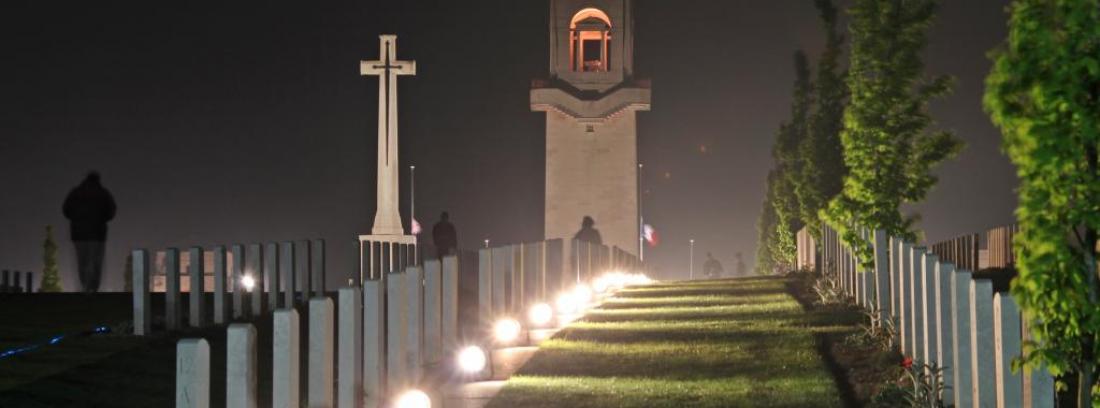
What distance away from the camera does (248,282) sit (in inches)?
825

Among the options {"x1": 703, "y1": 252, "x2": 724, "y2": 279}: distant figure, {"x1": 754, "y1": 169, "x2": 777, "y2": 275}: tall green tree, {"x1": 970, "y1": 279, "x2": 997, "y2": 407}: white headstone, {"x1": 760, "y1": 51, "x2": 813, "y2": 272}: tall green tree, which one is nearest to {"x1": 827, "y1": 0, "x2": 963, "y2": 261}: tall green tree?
{"x1": 970, "y1": 279, "x2": 997, "y2": 407}: white headstone

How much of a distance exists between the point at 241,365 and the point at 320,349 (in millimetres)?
1437

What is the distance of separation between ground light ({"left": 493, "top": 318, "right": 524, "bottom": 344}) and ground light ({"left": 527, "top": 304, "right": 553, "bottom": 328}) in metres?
2.24

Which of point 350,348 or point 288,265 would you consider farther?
point 288,265

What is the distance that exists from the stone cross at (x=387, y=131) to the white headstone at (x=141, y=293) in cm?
3525

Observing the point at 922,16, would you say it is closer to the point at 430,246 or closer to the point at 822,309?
the point at 822,309

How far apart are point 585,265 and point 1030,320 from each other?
61.0 feet

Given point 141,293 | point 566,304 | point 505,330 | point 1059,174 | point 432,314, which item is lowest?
point 505,330

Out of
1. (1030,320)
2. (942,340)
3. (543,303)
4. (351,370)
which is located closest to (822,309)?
(543,303)

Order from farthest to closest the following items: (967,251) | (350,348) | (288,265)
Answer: (967,251), (288,265), (350,348)

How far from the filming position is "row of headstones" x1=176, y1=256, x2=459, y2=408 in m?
8.27

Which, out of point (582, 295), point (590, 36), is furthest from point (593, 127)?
point (582, 295)

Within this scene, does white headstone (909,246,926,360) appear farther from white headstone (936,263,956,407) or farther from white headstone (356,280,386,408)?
white headstone (356,280,386,408)

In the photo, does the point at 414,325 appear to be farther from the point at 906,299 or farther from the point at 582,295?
the point at 582,295
